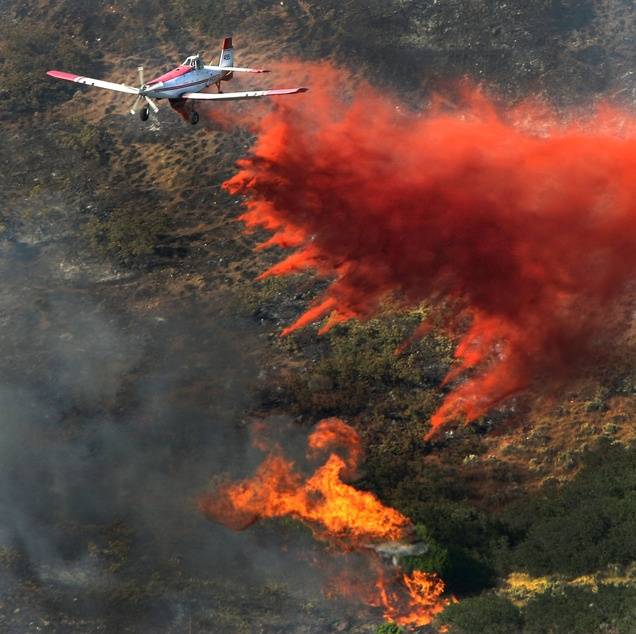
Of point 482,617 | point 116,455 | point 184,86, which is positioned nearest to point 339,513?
point 482,617

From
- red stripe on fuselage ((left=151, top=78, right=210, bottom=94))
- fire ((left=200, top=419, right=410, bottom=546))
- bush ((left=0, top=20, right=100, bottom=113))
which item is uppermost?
red stripe on fuselage ((left=151, top=78, right=210, bottom=94))

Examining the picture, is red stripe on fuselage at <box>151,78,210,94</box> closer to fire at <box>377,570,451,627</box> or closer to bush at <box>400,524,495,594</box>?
bush at <box>400,524,495,594</box>

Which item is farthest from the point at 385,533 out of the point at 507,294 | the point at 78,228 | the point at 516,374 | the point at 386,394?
the point at 78,228

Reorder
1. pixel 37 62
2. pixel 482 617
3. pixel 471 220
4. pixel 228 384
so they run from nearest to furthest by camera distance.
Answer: pixel 482 617 < pixel 228 384 < pixel 471 220 < pixel 37 62

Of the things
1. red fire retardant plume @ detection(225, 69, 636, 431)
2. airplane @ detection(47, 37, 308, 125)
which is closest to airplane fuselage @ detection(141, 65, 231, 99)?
airplane @ detection(47, 37, 308, 125)

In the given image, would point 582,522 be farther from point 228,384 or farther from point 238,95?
point 238,95

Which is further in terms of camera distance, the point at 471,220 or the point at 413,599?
the point at 471,220

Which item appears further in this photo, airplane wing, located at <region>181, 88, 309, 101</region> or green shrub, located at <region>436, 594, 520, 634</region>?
airplane wing, located at <region>181, 88, 309, 101</region>
